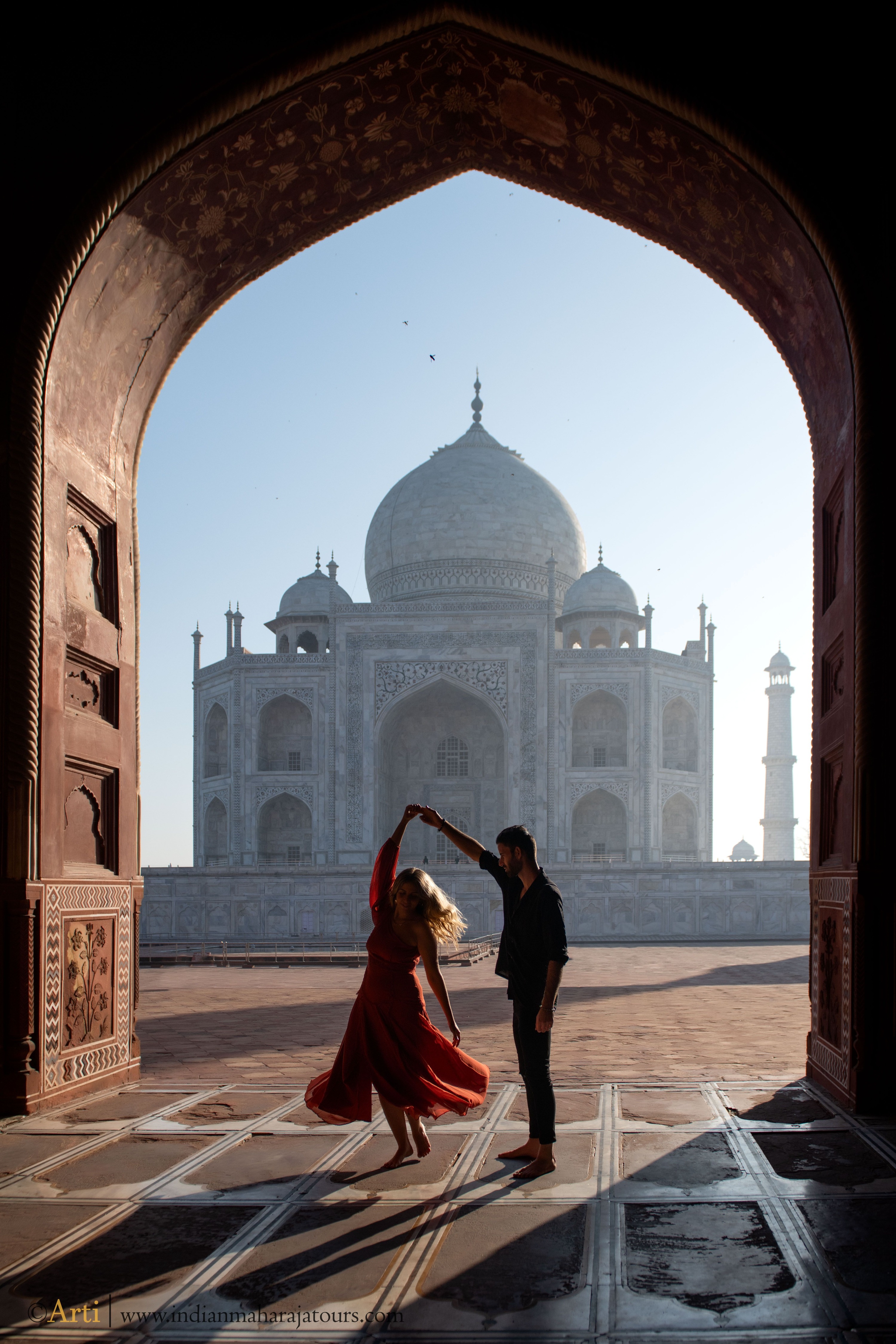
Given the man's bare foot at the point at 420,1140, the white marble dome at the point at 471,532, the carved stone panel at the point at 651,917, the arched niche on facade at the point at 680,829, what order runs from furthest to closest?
the white marble dome at the point at 471,532 → the arched niche on facade at the point at 680,829 → the carved stone panel at the point at 651,917 → the man's bare foot at the point at 420,1140

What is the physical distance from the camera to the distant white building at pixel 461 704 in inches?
961

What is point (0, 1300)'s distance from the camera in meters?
2.44

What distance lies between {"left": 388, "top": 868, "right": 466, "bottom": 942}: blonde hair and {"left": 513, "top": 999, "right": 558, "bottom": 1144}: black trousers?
1.07 ft

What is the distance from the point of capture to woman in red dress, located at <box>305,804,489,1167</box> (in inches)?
138

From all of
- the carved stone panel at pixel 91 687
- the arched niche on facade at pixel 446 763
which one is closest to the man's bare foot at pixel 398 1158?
the carved stone panel at pixel 91 687

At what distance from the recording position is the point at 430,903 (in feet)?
11.8

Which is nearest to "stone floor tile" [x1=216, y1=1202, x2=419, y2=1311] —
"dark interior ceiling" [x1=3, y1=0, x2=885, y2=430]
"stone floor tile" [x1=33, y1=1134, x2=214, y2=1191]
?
"stone floor tile" [x1=33, y1=1134, x2=214, y2=1191]

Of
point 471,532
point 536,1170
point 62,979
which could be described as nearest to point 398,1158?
point 536,1170

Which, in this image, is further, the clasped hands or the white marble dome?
the white marble dome

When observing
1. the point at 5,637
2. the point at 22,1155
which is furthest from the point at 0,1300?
the point at 5,637

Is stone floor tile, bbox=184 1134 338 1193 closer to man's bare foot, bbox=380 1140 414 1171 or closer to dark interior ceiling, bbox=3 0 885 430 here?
man's bare foot, bbox=380 1140 414 1171

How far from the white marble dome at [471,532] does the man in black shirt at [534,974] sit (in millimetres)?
24795

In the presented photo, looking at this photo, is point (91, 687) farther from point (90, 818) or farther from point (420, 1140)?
point (420, 1140)

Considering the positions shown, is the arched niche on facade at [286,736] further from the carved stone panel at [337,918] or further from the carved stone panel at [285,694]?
the carved stone panel at [337,918]
